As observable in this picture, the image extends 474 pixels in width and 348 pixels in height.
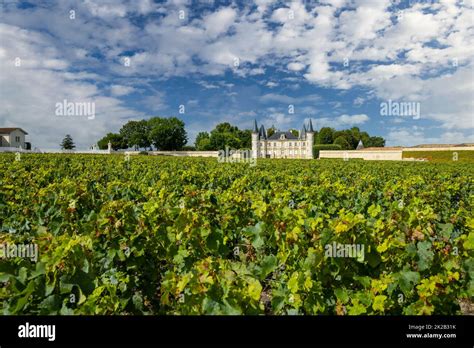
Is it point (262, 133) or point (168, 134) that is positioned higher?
point (262, 133)

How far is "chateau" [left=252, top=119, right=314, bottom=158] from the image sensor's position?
387 feet

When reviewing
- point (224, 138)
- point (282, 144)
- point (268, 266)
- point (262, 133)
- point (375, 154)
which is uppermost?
point (262, 133)

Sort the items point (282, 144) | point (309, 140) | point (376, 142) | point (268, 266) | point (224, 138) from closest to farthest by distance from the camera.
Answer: point (268, 266) → point (224, 138) → point (309, 140) → point (282, 144) → point (376, 142)

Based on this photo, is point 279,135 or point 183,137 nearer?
point 183,137

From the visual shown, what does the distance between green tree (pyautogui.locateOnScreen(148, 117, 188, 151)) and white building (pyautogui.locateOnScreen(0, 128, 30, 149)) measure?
32.1 metres

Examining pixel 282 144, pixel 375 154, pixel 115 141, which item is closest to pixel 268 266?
pixel 375 154

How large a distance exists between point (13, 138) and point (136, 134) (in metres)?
33.2

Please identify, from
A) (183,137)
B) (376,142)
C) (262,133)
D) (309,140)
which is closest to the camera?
(183,137)

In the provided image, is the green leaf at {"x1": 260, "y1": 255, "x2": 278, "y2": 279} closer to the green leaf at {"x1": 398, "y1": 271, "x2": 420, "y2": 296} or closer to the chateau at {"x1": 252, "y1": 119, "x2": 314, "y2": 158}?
the green leaf at {"x1": 398, "y1": 271, "x2": 420, "y2": 296}

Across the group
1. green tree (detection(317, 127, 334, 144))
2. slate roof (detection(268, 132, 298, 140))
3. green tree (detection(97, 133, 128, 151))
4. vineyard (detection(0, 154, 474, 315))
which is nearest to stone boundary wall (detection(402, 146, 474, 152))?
slate roof (detection(268, 132, 298, 140))

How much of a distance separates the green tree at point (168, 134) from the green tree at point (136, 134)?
10.9 ft

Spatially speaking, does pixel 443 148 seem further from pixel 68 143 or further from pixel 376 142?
pixel 68 143

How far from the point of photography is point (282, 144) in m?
124

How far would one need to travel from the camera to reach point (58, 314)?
2445mm
